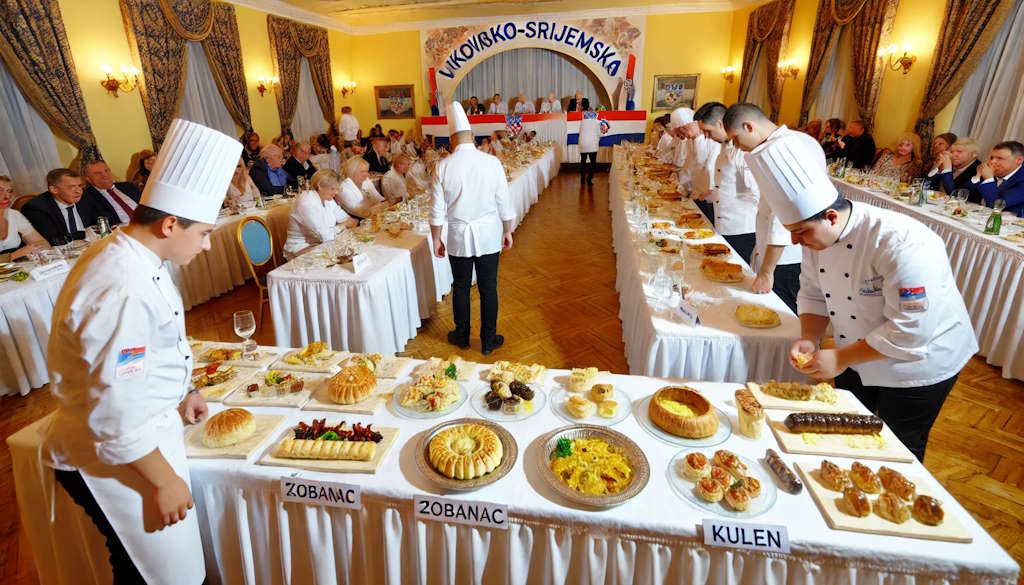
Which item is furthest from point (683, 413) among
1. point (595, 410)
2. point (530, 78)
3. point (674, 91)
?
point (530, 78)

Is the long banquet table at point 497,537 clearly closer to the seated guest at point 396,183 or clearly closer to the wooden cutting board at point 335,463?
the wooden cutting board at point 335,463

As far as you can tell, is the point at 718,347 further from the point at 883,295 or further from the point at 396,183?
the point at 396,183

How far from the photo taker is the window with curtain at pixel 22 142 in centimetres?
561

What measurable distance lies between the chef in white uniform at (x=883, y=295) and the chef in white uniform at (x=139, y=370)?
1.80 m

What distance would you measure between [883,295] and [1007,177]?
4045 millimetres

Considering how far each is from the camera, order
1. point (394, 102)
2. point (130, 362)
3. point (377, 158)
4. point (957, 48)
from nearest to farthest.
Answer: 1. point (130, 362)
2. point (957, 48)
3. point (377, 158)
4. point (394, 102)

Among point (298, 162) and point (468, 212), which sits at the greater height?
point (298, 162)

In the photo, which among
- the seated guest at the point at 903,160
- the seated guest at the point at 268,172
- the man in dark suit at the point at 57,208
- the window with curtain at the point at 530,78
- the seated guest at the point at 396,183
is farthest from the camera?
the window with curtain at the point at 530,78

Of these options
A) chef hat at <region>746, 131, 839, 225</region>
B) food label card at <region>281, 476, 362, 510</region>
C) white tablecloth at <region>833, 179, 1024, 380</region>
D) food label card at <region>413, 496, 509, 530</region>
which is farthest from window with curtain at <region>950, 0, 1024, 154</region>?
food label card at <region>281, 476, 362, 510</region>

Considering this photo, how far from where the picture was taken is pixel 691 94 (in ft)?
41.4

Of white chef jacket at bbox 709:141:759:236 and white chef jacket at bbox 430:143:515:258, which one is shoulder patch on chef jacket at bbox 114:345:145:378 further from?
white chef jacket at bbox 709:141:759:236

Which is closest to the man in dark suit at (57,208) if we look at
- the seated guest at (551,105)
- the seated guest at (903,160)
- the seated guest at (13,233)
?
the seated guest at (13,233)

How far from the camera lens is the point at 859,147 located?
281 inches

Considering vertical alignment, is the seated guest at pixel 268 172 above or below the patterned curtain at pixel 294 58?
below
